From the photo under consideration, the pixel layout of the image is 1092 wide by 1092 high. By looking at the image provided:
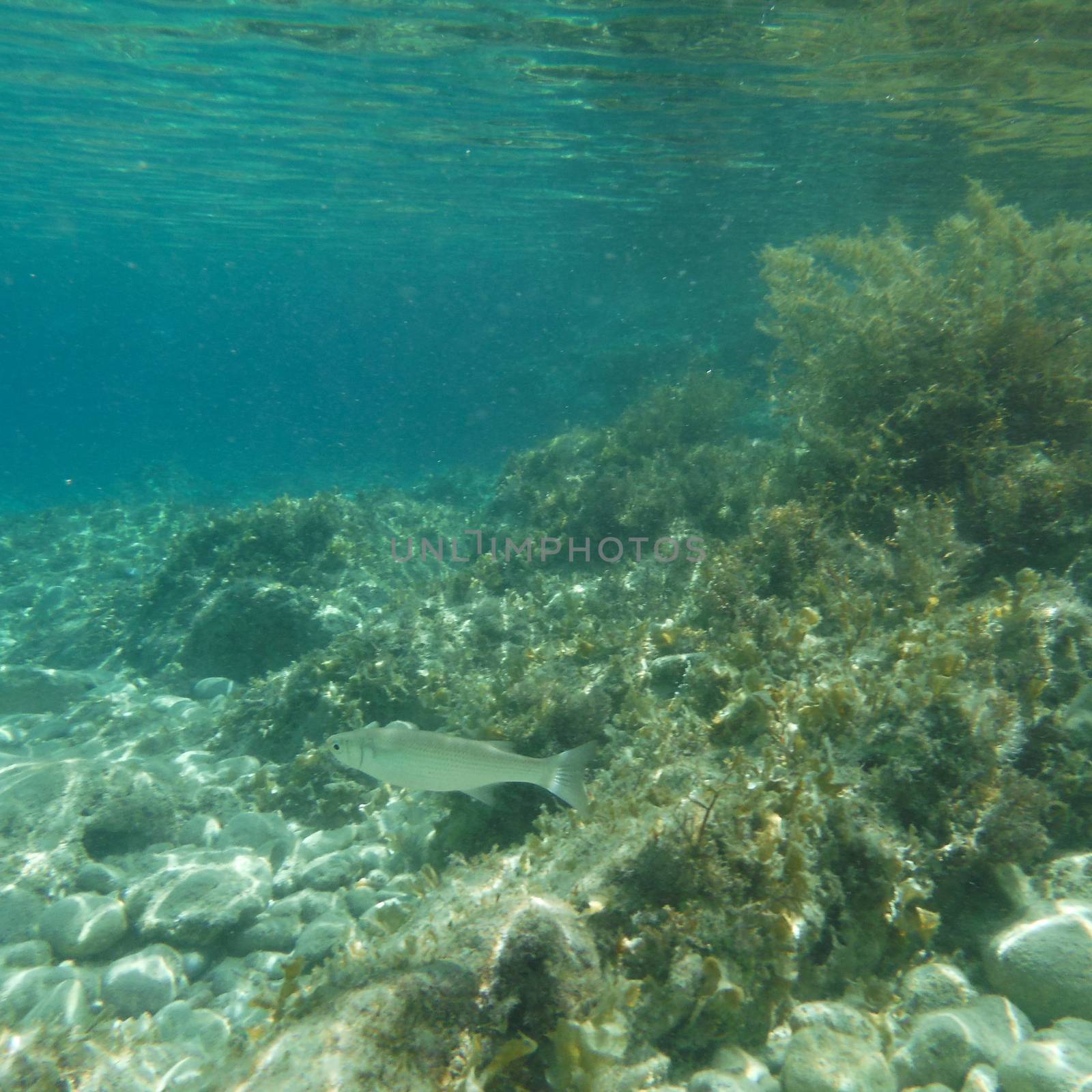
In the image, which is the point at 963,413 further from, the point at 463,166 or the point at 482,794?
the point at 463,166

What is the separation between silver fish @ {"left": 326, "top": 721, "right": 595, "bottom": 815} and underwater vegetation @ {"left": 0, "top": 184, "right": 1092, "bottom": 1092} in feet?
0.87

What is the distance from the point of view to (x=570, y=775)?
3.79 m

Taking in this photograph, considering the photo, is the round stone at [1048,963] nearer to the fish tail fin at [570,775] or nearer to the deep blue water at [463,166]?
the fish tail fin at [570,775]

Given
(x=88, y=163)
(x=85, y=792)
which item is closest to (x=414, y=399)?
(x=88, y=163)

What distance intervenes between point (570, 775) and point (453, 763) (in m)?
0.75

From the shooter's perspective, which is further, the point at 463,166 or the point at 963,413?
the point at 463,166

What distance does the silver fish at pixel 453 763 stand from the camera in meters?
3.80

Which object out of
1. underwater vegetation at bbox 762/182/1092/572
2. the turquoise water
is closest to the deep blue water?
the turquoise water

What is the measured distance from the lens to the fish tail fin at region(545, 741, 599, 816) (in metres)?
3.77

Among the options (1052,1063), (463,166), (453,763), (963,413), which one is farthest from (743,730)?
(463,166)

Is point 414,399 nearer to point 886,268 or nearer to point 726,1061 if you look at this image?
point 886,268

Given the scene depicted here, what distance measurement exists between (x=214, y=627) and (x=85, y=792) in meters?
4.37

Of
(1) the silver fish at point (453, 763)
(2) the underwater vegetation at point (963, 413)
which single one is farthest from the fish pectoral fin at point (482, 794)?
(2) the underwater vegetation at point (963, 413)

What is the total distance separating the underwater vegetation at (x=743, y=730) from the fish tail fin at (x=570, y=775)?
16 cm
